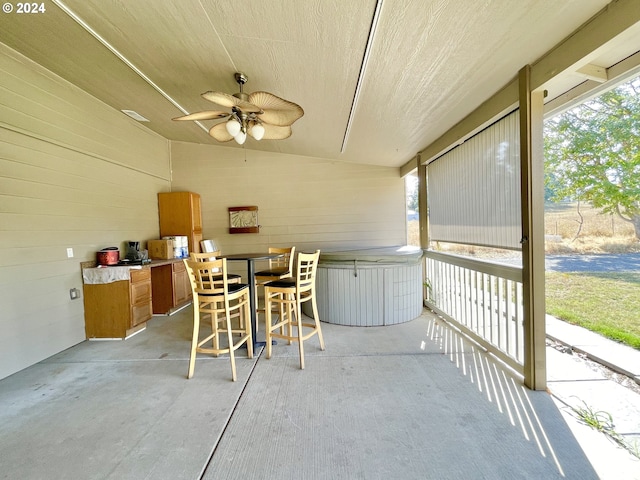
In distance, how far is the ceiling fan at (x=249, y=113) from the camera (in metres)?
2.04

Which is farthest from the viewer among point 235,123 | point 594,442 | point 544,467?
point 235,123

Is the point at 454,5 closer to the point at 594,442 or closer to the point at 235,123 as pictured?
the point at 235,123

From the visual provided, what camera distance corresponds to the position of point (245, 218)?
5.18 metres

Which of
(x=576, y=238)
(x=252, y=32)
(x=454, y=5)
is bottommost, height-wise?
(x=576, y=238)

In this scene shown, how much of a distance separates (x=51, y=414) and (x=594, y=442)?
3676mm

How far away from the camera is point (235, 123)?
2.28 meters

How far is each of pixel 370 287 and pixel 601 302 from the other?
3.45 metres

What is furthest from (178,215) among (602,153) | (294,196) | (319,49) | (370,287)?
(602,153)

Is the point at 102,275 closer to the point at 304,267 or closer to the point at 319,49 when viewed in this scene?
the point at 304,267

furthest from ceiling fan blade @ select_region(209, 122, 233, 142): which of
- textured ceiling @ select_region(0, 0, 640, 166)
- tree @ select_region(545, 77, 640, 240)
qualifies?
tree @ select_region(545, 77, 640, 240)

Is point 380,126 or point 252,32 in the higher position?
point 252,32

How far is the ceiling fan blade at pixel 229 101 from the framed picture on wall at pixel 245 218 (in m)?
3.03

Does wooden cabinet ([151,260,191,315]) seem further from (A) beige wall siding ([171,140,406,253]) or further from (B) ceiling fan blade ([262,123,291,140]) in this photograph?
(B) ceiling fan blade ([262,123,291,140])

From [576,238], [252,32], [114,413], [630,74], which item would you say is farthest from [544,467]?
[576,238]
